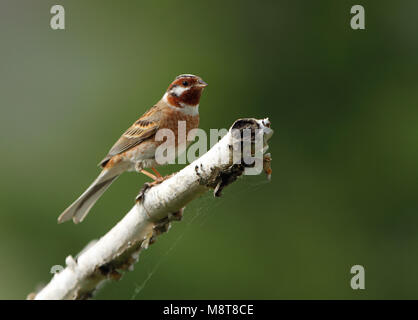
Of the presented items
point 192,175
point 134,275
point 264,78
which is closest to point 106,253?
point 192,175

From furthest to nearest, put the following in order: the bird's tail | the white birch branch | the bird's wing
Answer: the bird's wing, the bird's tail, the white birch branch

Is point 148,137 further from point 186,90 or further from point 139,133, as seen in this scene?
point 186,90

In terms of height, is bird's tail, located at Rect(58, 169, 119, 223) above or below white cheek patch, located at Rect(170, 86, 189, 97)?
below

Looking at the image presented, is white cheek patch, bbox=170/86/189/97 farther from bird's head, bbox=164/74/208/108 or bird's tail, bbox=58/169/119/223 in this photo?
bird's tail, bbox=58/169/119/223

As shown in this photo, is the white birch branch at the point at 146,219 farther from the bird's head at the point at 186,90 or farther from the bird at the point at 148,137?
the bird's head at the point at 186,90

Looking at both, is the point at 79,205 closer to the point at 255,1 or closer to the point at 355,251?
the point at 355,251

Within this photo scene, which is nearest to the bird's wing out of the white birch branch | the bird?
the bird

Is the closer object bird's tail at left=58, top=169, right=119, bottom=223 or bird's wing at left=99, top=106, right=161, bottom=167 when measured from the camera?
bird's tail at left=58, top=169, right=119, bottom=223

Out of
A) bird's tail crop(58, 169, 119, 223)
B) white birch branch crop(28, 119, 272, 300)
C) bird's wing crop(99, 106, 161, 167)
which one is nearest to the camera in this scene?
white birch branch crop(28, 119, 272, 300)
